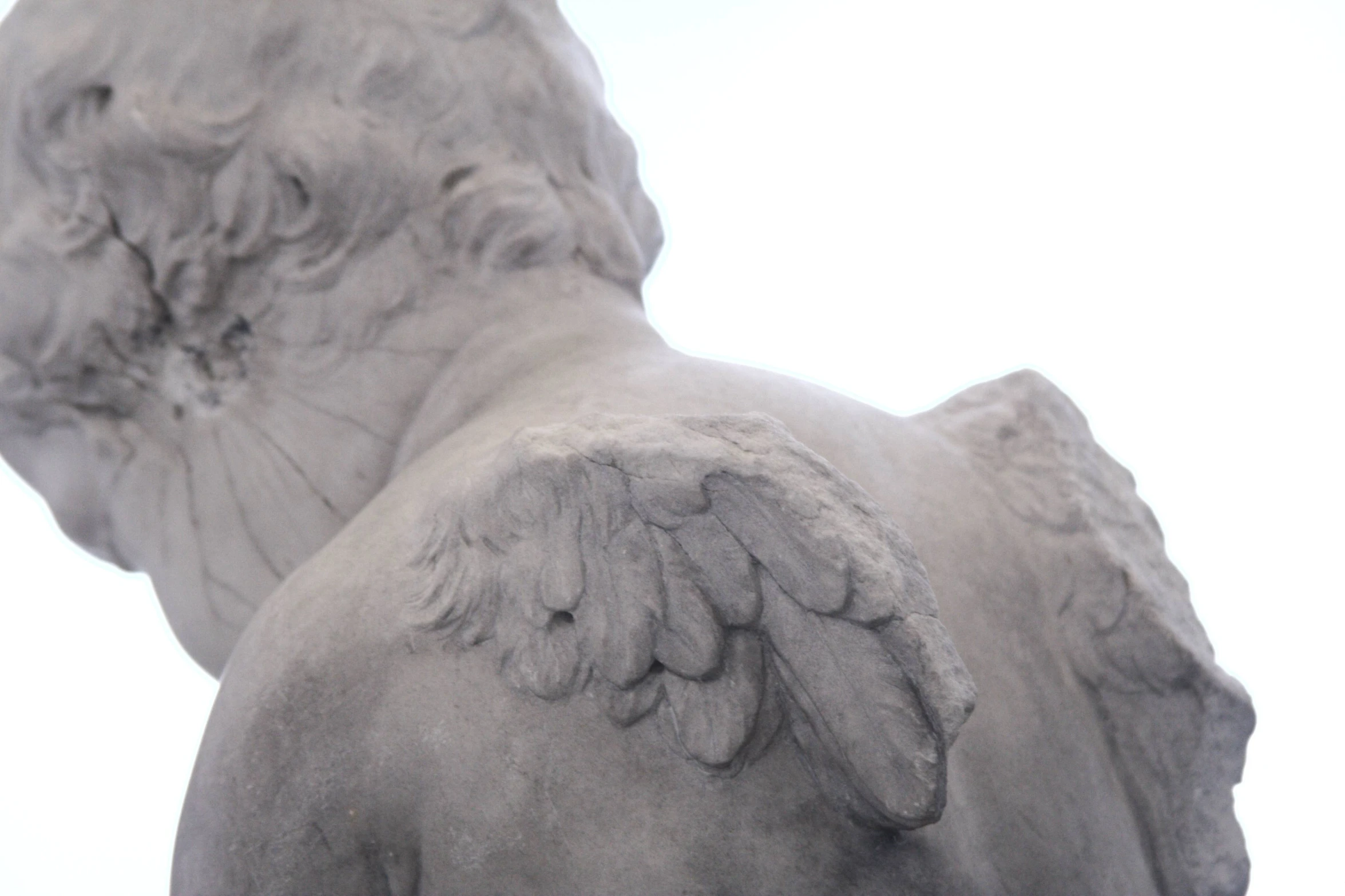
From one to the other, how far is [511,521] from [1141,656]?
0.64 m

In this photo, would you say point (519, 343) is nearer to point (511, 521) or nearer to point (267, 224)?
point (267, 224)

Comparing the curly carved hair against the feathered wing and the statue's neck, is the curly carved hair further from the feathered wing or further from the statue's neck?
the feathered wing

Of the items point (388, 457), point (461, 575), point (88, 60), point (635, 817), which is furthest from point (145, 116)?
point (635, 817)

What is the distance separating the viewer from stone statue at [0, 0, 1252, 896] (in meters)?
1.22

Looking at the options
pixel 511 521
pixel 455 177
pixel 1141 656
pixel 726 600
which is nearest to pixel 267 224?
pixel 455 177

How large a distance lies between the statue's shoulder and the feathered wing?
1.33 ft

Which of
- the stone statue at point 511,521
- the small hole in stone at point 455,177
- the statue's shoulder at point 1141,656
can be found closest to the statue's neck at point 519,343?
the stone statue at point 511,521

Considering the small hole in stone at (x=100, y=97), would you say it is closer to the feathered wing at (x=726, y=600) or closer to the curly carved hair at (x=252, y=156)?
the curly carved hair at (x=252, y=156)

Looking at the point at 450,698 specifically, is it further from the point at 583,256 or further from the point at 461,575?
the point at 583,256

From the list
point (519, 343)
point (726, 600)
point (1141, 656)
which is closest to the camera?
point (726, 600)

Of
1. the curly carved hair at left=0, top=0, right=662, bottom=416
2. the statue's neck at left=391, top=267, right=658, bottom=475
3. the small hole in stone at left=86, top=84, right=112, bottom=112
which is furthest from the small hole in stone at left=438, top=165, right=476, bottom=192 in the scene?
the small hole in stone at left=86, top=84, right=112, bottom=112

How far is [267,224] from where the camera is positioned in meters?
1.76

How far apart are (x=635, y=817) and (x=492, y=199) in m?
0.76

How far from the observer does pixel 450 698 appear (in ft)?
4.28
